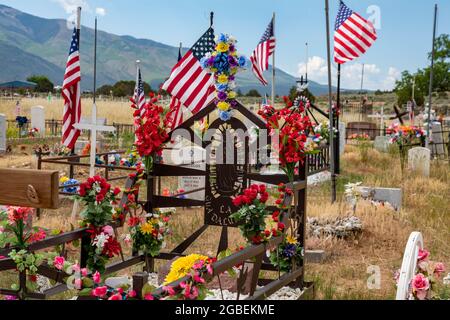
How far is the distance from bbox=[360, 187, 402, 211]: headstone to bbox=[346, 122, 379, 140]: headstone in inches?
682

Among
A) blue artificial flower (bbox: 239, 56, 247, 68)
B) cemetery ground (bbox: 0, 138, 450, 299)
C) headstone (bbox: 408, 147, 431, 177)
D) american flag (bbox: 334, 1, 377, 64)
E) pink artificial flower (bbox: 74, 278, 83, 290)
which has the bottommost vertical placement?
cemetery ground (bbox: 0, 138, 450, 299)

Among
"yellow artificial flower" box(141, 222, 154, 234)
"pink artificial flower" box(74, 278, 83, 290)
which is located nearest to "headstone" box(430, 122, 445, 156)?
"yellow artificial flower" box(141, 222, 154, 234)

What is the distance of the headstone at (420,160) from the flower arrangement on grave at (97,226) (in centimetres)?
1118

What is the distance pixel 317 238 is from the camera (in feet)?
26.4

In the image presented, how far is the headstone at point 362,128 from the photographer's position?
1086 inches

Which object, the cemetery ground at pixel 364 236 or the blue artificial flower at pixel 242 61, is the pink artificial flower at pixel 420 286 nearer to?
the cemetery ground at pixel 364 236

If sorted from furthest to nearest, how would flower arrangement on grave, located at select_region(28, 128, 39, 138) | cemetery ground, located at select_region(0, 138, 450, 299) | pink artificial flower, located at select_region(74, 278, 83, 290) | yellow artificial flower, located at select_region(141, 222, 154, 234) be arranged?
flower arrangement on grave, located at select_region(28, 128, 39, 138) < cemetery ground, located at select_region(0, 138, 450, 299) < yellow artificial flower, located at select_region(141, 222, 154, 234) < pink artificial flower, located at select_region(74, 278, 83, 290)

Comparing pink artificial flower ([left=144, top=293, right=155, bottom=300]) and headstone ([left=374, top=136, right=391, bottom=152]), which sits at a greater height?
headstone ([left=374, top=136, right=391, bottom=152])

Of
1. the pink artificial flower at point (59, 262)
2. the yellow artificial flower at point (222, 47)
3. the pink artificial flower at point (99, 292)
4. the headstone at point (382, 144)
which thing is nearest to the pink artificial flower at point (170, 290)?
the pink artificial flower at point (99, 292)

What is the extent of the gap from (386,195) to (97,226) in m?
6.73

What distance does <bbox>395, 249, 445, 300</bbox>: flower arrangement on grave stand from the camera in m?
3.95

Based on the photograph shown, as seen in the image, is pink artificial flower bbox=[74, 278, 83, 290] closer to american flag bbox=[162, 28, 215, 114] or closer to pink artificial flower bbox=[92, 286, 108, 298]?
pink artificial flower bbox=[92, 286, 108, 298]
